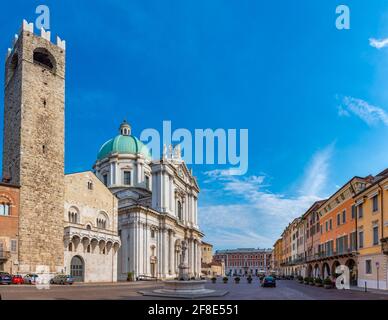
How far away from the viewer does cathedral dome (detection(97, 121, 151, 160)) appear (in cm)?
8300

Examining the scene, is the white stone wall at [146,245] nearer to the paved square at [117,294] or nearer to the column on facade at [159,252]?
the column on facade at [159,252]

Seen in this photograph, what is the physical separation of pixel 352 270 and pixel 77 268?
100ft

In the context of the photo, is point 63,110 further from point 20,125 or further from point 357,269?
point 357,269

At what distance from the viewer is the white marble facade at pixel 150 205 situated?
66.9 meters

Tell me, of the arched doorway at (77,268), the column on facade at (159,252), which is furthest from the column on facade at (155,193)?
the arched doorway at (77,268)

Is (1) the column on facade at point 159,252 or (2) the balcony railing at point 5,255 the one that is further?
(1) the column on facade at point 159,252

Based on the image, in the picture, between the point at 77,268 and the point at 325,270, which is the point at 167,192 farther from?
the point at 325,270

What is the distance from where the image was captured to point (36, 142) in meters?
46.7

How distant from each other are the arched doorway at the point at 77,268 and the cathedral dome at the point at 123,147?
34.9m

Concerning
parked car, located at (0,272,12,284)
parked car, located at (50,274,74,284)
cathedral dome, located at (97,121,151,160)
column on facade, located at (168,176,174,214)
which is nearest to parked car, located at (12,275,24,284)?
parked car, located at (0,272,12,284)

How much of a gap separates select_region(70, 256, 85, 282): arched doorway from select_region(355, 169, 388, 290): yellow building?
98.2 feet

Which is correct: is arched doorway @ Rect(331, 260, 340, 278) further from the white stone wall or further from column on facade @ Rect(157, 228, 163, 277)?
column on facade @ Rect(157, 228, 163, 277)

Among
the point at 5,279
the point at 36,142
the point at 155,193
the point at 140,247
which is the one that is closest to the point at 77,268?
the point at 5,279
